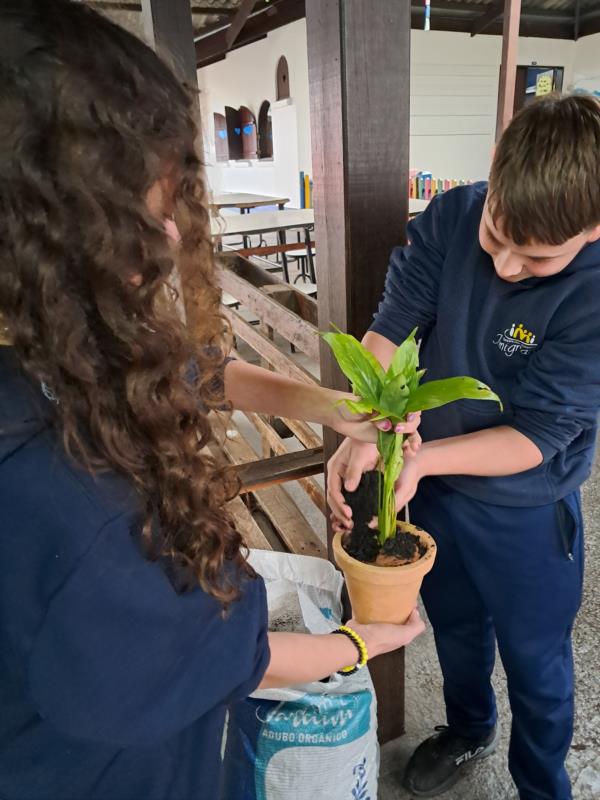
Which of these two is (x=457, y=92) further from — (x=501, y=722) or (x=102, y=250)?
(x=102, y=250)

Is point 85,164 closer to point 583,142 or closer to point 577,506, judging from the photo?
point 583,142

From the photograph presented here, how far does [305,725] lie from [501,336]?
74cm

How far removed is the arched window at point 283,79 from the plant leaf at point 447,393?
942cm

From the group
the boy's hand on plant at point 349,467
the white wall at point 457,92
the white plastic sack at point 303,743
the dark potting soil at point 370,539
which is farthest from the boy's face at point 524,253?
the white wall at point 457,92

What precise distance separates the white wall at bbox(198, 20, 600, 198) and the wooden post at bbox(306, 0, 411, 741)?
7.64 meters

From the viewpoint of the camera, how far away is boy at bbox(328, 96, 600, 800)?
2.80 feet

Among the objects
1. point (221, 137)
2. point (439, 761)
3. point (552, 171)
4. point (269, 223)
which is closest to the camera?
point (552, 171)

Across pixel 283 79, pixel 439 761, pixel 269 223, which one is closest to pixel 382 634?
pixel 439 761

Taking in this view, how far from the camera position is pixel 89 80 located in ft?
1.55

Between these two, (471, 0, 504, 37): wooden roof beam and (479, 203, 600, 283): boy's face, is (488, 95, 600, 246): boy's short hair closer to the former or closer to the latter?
(479, 203, 600, 283): boy's face

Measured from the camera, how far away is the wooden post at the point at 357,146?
39.5 inches

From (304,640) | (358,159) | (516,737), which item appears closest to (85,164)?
(304,640)

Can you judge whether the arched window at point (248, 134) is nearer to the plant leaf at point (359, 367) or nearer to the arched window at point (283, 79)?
the arched window at point (283, 79)

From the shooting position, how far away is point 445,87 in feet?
28.1
